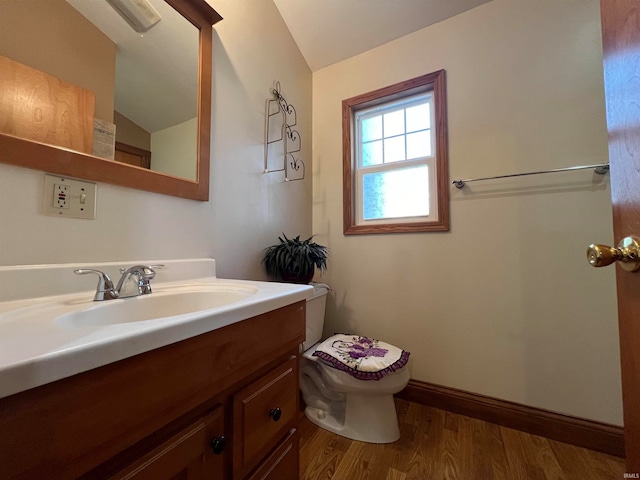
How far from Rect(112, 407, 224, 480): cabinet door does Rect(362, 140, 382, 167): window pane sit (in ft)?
5.30

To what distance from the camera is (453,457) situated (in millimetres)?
1083

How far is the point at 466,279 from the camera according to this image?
1.38 m

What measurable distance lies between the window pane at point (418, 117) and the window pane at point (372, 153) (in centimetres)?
22

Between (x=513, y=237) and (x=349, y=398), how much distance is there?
1.15 m

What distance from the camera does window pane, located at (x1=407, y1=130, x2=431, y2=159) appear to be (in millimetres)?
1569

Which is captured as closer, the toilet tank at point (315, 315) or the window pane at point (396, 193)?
the toilet tank at point (315, 315)

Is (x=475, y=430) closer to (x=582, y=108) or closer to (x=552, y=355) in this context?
(x=552, y=355)

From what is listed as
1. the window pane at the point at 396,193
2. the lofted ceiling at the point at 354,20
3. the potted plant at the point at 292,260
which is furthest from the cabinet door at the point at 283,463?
the lofted ceiling at the point at 354,20

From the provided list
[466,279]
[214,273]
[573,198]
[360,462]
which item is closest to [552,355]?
[466,279]

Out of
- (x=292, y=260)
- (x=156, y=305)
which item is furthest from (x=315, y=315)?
(x=156, y=305)

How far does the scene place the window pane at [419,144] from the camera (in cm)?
157

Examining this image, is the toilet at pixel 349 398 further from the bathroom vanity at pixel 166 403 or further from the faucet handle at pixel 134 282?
the faucet handle at pixel 134 282

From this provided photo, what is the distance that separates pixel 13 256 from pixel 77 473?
60cm

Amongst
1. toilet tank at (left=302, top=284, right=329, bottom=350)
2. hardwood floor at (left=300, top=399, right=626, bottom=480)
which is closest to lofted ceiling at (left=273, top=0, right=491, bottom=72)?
toilet tank at (left=302, top=284, right=329, bottom=350)
